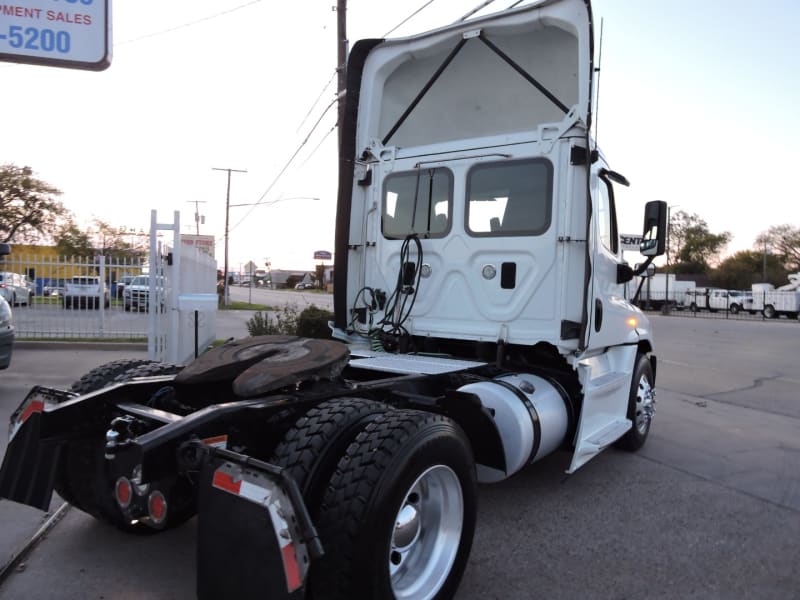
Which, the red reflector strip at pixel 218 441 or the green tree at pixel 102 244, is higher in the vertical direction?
the green tree at pixel 102 244

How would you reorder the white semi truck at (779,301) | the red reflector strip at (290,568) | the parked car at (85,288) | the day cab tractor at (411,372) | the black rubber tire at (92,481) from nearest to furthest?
1. the red reflector strip at (290,568)
2. the day cab tractor at (411,372)
3. the black rubber tire at (92,481)
4. the parked car at (85,288)
5. the white semi truck at (779,301)

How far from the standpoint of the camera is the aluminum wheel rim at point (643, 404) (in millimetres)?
5809

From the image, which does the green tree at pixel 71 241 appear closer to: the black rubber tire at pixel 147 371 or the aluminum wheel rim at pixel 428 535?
the black rubber tire at pixel 147 371

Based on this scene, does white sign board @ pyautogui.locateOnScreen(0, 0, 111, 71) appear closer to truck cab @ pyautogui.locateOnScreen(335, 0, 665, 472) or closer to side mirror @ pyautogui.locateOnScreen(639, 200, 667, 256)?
truck cab @ pyautogui.locateOnScreen(335, 0, 665, 472)

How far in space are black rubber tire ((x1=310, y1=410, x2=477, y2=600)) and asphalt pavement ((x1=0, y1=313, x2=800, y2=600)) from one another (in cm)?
96

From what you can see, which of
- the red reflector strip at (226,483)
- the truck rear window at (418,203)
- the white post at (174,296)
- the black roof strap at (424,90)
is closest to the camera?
the red reflector strip at (226,483)

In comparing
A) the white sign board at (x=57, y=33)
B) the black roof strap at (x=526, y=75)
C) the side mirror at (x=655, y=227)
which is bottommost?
the side mirror at (x=655, y=227)

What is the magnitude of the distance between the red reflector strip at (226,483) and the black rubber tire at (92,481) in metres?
1.01

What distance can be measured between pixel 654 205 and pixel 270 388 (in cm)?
368

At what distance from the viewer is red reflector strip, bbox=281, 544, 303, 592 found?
2100 mm

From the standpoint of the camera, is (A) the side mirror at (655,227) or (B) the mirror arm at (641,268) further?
(B) the mirror arm at (641,268)

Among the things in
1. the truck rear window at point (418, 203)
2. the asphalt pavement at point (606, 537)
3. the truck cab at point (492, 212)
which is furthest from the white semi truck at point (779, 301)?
the truck rear window at point (418, 203)

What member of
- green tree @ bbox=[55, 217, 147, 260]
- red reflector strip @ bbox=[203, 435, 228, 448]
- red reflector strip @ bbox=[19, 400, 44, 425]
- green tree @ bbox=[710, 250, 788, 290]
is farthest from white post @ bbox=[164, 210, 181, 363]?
green tree @ bbox=[710, 250, 788, 290]

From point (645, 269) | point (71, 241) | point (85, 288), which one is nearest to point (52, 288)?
point (85, 288)
